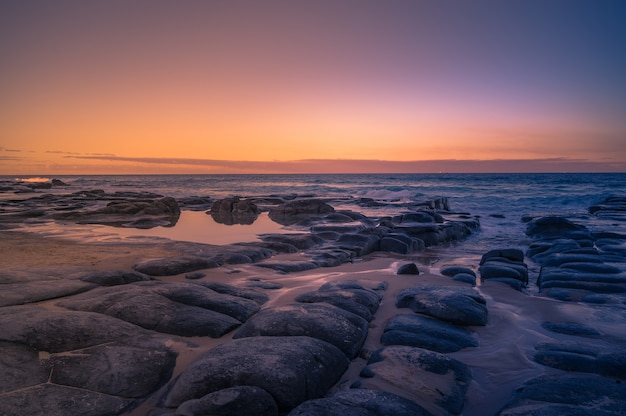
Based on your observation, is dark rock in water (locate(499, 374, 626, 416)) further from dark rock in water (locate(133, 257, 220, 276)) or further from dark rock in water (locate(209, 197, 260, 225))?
dark rock in water (locate(209, 197, 260, 225))

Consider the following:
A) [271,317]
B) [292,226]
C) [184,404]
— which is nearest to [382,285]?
[271,317]

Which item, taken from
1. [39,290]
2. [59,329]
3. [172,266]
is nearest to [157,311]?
[59,329]

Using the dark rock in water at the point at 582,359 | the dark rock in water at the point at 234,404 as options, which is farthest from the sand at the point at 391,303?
the dark rock in water at the point at 234,404

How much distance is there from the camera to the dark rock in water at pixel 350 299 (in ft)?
17.2

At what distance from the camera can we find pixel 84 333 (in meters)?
3.89

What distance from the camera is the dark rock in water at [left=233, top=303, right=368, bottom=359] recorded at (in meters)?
4.16

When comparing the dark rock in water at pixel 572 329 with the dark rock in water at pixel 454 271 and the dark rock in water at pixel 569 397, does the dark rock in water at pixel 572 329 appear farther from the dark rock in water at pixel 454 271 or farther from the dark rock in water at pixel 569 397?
the dark rock in water at pixel 454 271

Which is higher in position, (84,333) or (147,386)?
(84,333)

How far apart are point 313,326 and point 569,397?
233 cm

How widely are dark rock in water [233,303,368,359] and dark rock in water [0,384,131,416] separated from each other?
1.46 metres

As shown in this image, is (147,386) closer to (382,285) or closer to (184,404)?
(184,404)

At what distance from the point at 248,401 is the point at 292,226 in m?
13.5

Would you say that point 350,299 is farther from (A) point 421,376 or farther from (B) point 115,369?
(B) point 115,369

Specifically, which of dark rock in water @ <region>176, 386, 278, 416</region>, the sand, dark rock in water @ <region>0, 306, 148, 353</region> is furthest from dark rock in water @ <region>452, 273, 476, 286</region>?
dark rock in water @ <region>0, 306, 148, 353</region>
